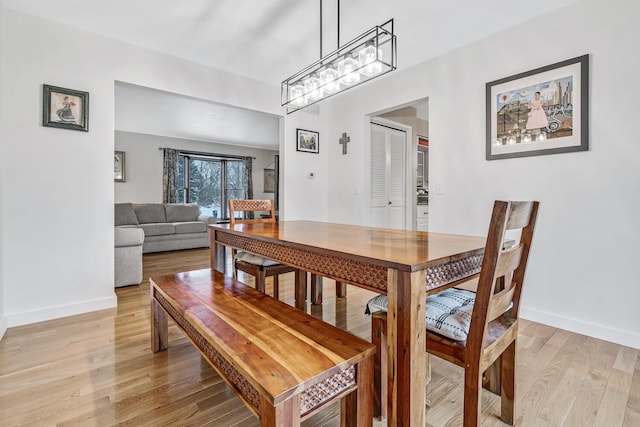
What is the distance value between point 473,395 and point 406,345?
299 millimetres

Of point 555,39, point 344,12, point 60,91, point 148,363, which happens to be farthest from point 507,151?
point 60,91

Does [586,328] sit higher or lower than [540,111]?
lower

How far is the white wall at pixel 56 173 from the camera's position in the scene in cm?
222

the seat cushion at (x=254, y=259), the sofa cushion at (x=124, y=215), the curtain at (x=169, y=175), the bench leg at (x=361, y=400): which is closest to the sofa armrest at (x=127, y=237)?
the seat cushion at (x=254, y=259)

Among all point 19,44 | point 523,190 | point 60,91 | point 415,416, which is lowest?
point 415,416

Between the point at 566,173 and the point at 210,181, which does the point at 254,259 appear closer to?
the point at 566,173

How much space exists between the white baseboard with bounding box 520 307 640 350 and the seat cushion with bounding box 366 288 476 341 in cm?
142

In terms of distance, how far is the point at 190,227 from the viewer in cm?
561

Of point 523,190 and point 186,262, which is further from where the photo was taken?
point 186,262

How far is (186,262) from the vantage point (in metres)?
4.39

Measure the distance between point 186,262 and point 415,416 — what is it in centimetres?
408

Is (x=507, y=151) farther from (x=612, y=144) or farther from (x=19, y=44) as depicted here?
(x=19, y=44)

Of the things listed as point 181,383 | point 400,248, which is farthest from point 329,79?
point 181,383

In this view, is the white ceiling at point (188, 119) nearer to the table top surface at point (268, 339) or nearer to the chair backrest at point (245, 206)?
the chair backrest at point (245, 206)
